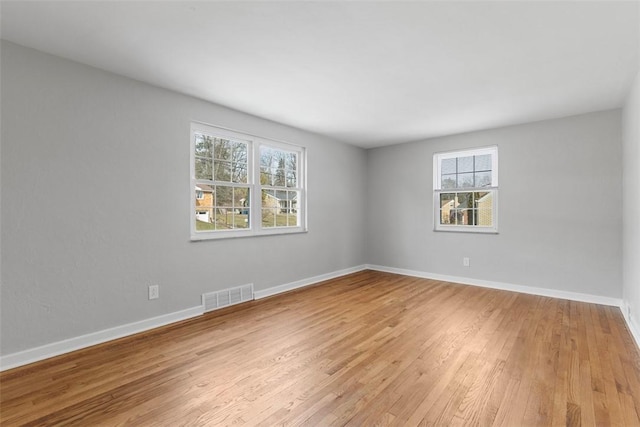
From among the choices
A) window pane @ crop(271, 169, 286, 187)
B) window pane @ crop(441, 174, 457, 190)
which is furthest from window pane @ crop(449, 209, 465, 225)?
window pane @ crop(271, 169, 286, 187)

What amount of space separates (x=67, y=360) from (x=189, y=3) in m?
2.80

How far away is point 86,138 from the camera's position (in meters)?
2.65

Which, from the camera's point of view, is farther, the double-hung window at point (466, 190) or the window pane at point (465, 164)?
the window pane at point (465, 164)

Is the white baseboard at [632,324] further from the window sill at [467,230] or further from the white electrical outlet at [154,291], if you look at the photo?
the white electrical outlet at [154,291]

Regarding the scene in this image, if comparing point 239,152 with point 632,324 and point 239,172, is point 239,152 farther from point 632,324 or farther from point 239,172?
point 632,324

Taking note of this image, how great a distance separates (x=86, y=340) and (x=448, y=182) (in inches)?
207

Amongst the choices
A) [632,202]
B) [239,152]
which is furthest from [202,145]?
[632,202]

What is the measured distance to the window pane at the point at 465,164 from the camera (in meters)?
4.95

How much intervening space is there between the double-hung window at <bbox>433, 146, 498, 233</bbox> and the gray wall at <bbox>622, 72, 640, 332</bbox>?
1.45 m

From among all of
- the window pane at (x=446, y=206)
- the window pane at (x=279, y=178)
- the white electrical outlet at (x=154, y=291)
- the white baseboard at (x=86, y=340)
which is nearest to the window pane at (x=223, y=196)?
the window pane at (x=279, y=178)

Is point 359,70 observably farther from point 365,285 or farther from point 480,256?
point 480,256

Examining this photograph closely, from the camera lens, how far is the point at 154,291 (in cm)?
307

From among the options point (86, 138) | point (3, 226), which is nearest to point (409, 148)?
point (86, 138)

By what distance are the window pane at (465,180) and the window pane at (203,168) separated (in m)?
3.96
